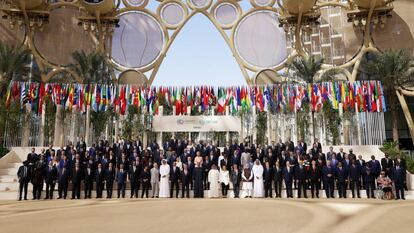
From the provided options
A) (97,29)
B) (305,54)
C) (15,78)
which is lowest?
(15,78)

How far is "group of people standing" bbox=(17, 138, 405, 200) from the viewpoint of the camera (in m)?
11.2

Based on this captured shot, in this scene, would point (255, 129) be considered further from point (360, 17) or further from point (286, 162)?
point (360, 17)

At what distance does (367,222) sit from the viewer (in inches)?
236

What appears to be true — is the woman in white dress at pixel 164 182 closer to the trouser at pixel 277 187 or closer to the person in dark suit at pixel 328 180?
the trouser at pixel 277 187

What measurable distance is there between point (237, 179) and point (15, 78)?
18839 millimetres

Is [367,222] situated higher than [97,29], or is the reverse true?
[97,29]

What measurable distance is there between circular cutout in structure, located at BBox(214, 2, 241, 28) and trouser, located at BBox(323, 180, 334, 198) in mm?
26056

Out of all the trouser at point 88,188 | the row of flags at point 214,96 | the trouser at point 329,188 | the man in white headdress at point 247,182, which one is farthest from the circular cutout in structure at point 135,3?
the trouser at point 329,188

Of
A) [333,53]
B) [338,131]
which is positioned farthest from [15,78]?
[333,53]

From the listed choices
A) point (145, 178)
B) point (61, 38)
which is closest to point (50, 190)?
point (145, 178)

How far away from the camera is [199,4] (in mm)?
34875

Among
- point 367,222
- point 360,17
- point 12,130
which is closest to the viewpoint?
point 367,222

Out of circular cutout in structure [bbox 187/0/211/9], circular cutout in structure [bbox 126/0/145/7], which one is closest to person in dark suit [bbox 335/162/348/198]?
circular cutout in structure [bbox 187/0/211/9]

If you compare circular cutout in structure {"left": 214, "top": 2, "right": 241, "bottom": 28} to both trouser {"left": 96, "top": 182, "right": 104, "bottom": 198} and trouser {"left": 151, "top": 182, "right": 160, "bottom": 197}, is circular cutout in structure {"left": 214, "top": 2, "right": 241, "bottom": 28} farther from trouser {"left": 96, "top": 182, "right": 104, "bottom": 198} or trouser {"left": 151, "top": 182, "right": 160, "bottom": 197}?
trouser {"left": 96, "top": 182, "right": 104, "bottom": 198}
